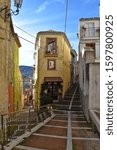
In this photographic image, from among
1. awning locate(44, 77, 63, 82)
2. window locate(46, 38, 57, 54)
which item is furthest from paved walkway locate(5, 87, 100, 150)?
window locate(46, 38, 57, 54)

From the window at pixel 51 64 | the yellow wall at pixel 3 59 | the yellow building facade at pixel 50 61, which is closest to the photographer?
the yellow wall at pixel 3 59

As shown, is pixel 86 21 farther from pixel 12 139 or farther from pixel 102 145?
pixel 102 145

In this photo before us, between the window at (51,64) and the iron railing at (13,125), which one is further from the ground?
the window at (51,64)

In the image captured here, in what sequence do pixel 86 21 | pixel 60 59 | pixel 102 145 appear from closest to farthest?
pixel 102 145 → pixel 60 59 → pixel 86 21

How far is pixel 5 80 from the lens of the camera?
14203mm

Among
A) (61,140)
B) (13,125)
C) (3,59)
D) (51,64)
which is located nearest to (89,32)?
(51,64)

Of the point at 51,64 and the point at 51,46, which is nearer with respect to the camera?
the point at 51,46

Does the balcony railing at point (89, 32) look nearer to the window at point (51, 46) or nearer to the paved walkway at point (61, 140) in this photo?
the window at point (51, 46)

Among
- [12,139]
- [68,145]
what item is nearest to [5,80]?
[12,139]

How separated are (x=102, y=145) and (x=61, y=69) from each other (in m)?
27.2

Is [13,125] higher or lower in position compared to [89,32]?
lower

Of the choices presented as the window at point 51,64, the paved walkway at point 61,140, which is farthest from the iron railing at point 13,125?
the window at point 51,64

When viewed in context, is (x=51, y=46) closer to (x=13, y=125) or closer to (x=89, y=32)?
(x=89, y=32)

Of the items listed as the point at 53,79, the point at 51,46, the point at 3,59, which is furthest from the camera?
the point at 53,79
